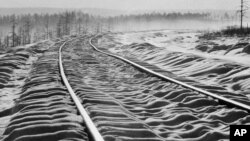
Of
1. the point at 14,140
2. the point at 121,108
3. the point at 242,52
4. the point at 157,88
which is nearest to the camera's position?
the point at 14,140

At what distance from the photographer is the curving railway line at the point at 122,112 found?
4.55m

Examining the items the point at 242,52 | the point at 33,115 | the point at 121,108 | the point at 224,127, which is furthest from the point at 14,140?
the point at 242,52

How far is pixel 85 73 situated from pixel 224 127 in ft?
20.6

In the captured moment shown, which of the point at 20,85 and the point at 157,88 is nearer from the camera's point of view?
the point at 157,88

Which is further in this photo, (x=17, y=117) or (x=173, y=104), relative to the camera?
(x=173, y=104)

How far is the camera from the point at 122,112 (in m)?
5.60

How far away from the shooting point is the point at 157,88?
26.3 feet

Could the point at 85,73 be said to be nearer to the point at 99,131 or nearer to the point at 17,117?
the point at 17,117

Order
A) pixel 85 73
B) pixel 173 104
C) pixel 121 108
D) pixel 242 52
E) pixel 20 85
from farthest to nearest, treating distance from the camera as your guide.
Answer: pixel 242 52, pixel 85 73, pixel 20 85, pixel 173 104, pixel 121 108

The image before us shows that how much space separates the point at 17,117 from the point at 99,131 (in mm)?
1757

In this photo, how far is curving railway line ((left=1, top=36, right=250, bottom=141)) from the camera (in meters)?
4.55

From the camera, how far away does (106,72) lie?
10766mm

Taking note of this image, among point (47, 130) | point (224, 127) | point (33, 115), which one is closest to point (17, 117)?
point (33, 115)

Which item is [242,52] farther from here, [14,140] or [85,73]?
[14,140]
